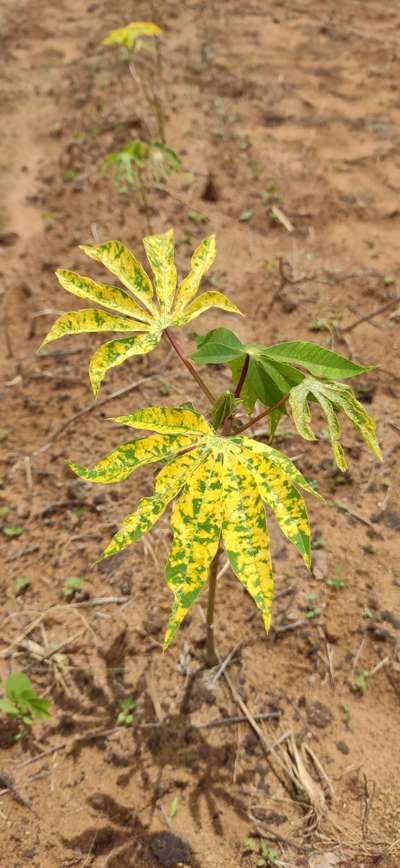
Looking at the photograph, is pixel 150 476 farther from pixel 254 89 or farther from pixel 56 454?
pixel 254 89

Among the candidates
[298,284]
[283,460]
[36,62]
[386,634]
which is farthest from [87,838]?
[36,62]

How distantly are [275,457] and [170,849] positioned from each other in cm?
97

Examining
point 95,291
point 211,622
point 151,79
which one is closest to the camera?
point 95,291

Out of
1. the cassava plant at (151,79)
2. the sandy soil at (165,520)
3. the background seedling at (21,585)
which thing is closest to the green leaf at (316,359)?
the sandy soil at (165,520)

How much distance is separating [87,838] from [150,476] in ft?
3.38

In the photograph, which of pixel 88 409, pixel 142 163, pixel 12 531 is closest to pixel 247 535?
pixel 12 531

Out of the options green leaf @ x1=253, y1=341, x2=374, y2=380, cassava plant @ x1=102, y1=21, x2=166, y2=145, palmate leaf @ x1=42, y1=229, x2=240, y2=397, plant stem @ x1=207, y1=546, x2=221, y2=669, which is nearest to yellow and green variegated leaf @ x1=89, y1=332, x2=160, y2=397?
palmate leaf @ x1=42, y1=229, x2=240, y2=397

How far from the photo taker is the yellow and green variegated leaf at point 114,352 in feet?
3.29

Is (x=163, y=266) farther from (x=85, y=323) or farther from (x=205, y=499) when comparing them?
(x=205, y=499)

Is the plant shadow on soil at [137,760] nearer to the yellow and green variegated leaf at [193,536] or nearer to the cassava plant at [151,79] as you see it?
the yellow and green variegated leaf at [193,536]

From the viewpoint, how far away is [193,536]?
0.87 m

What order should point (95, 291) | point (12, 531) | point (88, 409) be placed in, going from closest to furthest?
point (95, 291) < point (12, 531) < point (88, 409)

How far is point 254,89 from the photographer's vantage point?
3.75m

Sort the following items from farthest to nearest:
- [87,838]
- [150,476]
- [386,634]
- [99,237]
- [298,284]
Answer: [99,237]
[298,284]
[150,476]
[386,634]
[87,838]
